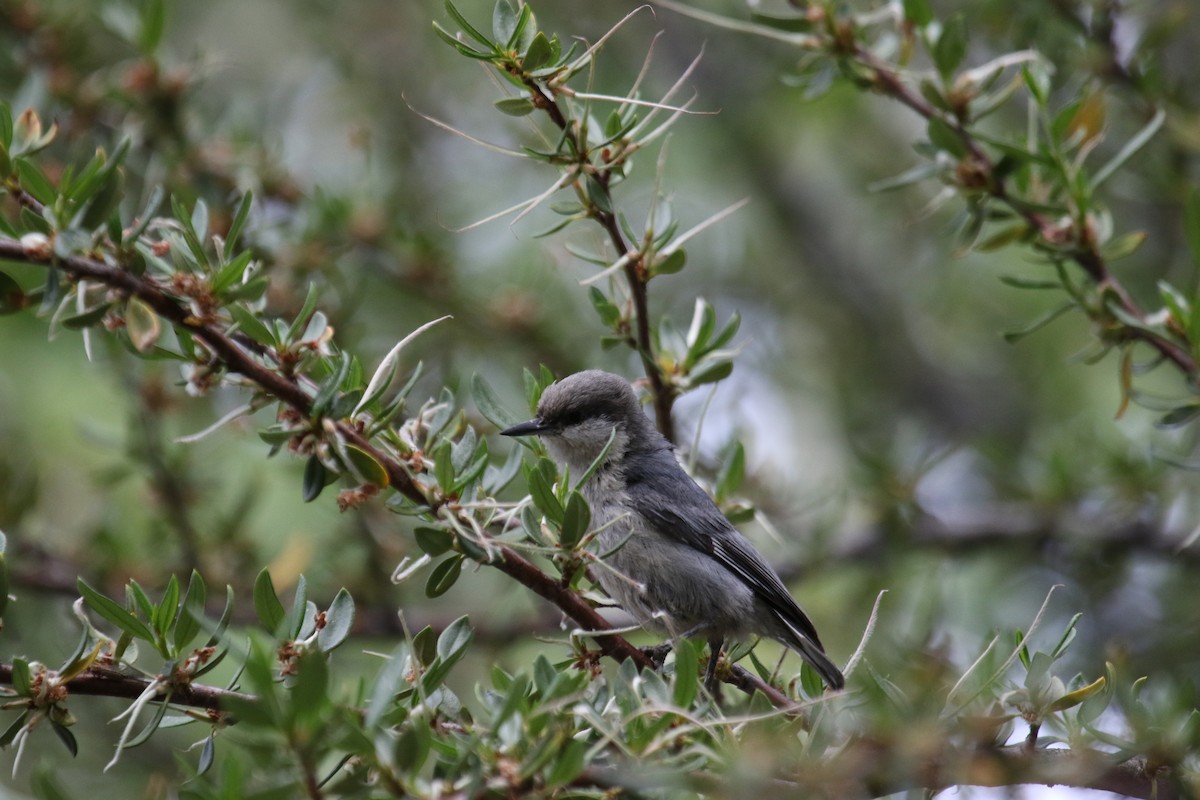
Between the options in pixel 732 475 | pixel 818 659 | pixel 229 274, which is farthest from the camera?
pixel 818 659

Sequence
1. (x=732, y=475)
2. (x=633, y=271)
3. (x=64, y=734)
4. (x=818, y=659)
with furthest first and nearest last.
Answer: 1. (x=818, y=659)
2. (x=732, y=475)
3. (x=633, y=271)
4. (x=64, y=734)

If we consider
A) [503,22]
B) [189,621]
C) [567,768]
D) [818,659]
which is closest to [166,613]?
[189,621]

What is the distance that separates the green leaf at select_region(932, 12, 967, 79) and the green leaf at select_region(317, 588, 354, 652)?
2.17m

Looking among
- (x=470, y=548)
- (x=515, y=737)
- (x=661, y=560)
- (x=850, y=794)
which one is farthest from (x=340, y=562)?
(x=850, y=794)

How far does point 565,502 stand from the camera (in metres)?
2.41

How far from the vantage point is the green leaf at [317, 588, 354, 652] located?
2.09 metres

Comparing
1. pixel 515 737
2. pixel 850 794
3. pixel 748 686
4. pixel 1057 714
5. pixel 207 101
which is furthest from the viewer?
pixel 207 101

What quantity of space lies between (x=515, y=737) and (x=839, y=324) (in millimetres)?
5752

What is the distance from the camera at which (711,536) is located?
159 inches

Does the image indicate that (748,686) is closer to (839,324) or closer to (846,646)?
(846,646)

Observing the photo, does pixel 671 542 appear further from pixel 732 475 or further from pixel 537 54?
pixel 537 54

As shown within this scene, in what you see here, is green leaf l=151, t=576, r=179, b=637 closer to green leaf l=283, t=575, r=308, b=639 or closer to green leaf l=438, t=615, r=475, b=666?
green leaf l=283, t=575, r=308, b=639

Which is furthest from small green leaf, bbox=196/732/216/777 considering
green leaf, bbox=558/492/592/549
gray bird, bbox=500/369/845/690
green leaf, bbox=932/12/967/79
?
green leaf, bbox=932/12/967/79

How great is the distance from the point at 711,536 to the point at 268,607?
2.20 meters
